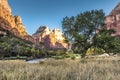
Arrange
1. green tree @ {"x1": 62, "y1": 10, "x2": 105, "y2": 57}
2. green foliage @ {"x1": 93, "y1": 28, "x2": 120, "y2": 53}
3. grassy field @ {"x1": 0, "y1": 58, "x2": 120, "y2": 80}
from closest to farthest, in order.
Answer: grassy field @ {"x1": 0, "y1": 58, "x2": 120, "y2": 80}
green foliage @ {"x1": 93, "y1": 28, "x2": 120, "y2": 53}
green tree @ {"x1": 62, "y1": 10, "x2": 105, "y2": 57}

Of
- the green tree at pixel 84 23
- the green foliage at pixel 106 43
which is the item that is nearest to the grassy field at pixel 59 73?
the green foliage at pixel 106 43

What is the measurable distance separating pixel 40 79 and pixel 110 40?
37745mm

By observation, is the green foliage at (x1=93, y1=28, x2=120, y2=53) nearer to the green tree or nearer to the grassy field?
the green tree

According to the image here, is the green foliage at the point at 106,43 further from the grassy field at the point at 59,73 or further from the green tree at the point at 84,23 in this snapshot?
the grassy field at the point at 59,73

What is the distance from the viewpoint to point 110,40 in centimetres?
4347

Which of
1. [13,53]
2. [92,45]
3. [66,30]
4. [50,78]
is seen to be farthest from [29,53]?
[50,78]

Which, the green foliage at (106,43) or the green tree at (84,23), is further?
the green tree at (84,23)

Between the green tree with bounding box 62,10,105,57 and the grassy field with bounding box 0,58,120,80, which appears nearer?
the grassy field with bounding box 0,58,120,80

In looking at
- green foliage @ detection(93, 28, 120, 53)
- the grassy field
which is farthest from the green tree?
the grassy field

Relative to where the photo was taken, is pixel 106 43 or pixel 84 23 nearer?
pixel 106 43

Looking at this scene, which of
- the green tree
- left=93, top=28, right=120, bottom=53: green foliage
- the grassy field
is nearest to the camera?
the grassy field

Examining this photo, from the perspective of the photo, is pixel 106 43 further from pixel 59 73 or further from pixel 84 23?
pixel 59 73

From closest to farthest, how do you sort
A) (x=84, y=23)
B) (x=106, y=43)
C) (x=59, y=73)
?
1. (x=59, y=73)
2. (x=106, y=43)
3. (x=84, y=23)

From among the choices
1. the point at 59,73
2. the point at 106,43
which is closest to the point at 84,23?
the point at 106,43
